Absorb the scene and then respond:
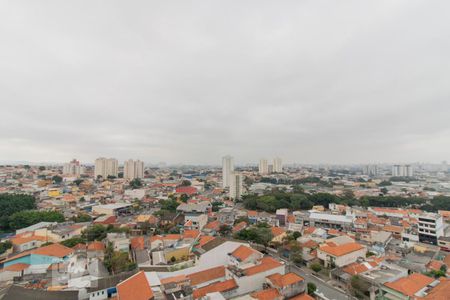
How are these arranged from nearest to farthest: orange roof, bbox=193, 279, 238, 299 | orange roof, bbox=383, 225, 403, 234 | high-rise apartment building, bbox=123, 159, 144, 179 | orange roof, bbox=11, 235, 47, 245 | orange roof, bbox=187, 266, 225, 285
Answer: orange roof, bbox=193, 279, 238, 299
orange roof, bbox=187, 266, 225, 285
orange roof, bbox=11, 235, 47, 245
orange roof, bbox=383, 225, 403, 234
high-rise apartment building, bbox=123, 159, 144, 179

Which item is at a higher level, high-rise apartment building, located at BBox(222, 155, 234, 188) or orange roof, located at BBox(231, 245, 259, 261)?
high-rise apartment building, located at BBox(222, 155, 234, 188)

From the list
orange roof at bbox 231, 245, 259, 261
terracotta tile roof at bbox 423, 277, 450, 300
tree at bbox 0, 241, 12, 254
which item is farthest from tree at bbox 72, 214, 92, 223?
terracotta tile roof at bbox 423, 277, 450, 300

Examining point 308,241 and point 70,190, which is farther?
point 70,190

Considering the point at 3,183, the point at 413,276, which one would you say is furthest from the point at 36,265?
the point at 3,183

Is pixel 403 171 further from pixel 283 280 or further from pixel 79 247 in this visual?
pixel 79 247

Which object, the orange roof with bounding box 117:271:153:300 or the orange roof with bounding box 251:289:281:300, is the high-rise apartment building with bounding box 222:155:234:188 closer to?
the orange roof with bounding box 251:289:281:300

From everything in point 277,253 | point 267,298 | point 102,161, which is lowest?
point 277,253

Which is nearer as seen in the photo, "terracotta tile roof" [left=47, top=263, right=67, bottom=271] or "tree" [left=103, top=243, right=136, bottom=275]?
"tree" [left=103, top=243, right=136, bottom=275]

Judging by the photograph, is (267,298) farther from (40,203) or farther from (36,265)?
(40,203)
